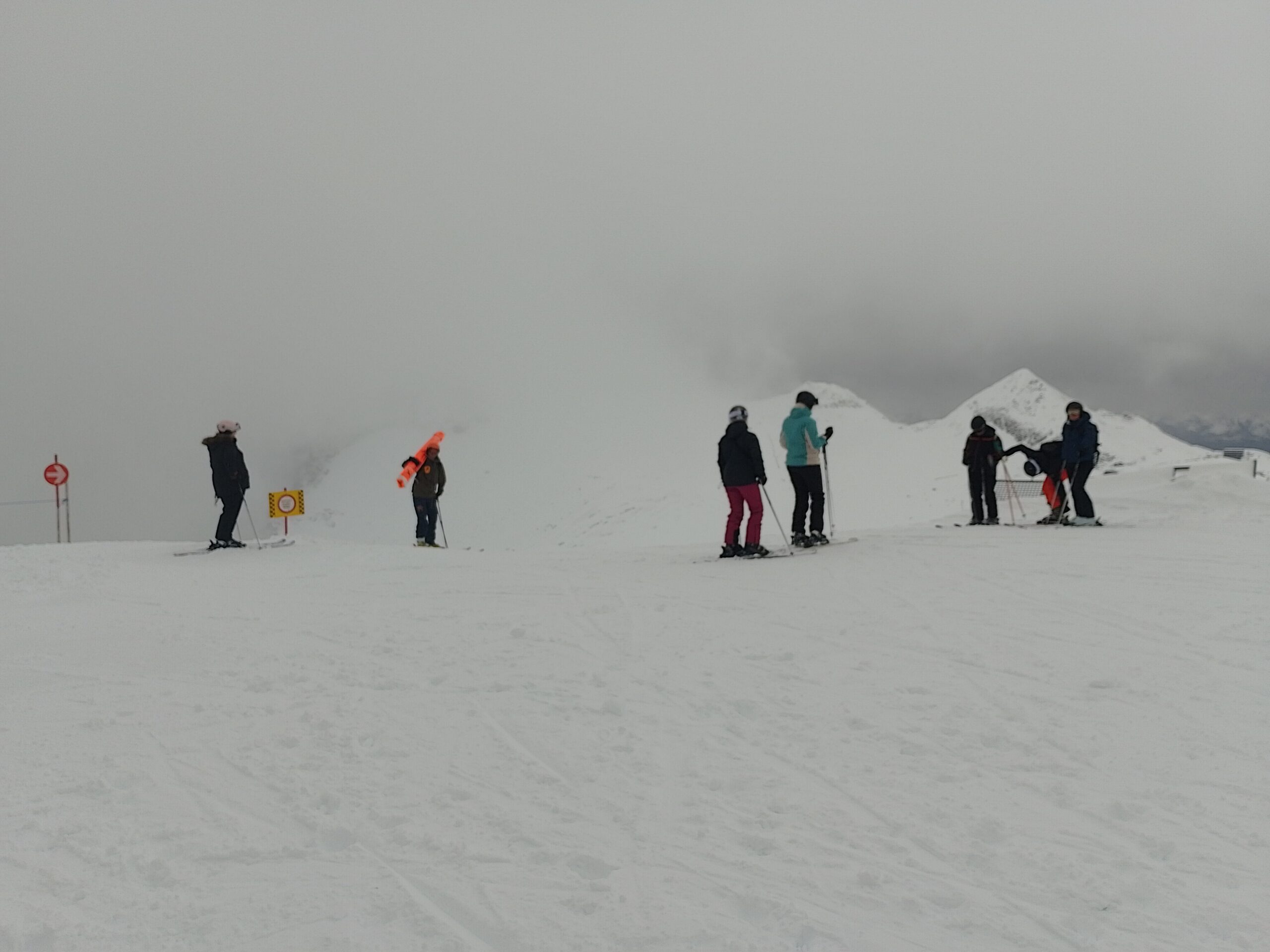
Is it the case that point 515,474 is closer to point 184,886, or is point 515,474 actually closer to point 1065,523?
point 1065,523

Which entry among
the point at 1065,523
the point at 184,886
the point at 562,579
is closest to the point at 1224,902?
the point at 184,886

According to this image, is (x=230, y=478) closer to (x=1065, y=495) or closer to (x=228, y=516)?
(x=228, y=516)

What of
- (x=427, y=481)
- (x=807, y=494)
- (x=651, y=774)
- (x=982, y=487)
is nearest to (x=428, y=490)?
(x=427, y=481)

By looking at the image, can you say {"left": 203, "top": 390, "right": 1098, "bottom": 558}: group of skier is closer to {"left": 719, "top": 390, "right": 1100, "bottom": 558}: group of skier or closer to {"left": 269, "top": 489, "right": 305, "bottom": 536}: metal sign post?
{"left": 719, "top": 390, "right": 1100, "bottom": 558}: group of skier

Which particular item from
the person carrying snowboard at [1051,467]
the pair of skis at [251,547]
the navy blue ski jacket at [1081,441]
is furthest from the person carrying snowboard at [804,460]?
the pair of skis at [251,547]

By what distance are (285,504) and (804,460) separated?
34.1ft

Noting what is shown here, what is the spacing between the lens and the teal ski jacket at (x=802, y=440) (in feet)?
40.5

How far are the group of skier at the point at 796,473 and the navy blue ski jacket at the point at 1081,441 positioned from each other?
12mm

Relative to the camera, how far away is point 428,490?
49.7ft

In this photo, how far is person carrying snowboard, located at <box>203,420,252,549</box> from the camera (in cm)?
1397

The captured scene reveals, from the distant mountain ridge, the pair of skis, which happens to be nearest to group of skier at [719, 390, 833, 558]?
the pair of skis

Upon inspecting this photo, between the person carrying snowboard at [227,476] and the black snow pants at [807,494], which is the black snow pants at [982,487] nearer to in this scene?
the black snow pants at [807,494]

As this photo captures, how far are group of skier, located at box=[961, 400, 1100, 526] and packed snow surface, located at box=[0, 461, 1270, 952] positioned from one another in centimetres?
585

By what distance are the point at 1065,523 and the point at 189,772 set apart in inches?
560
